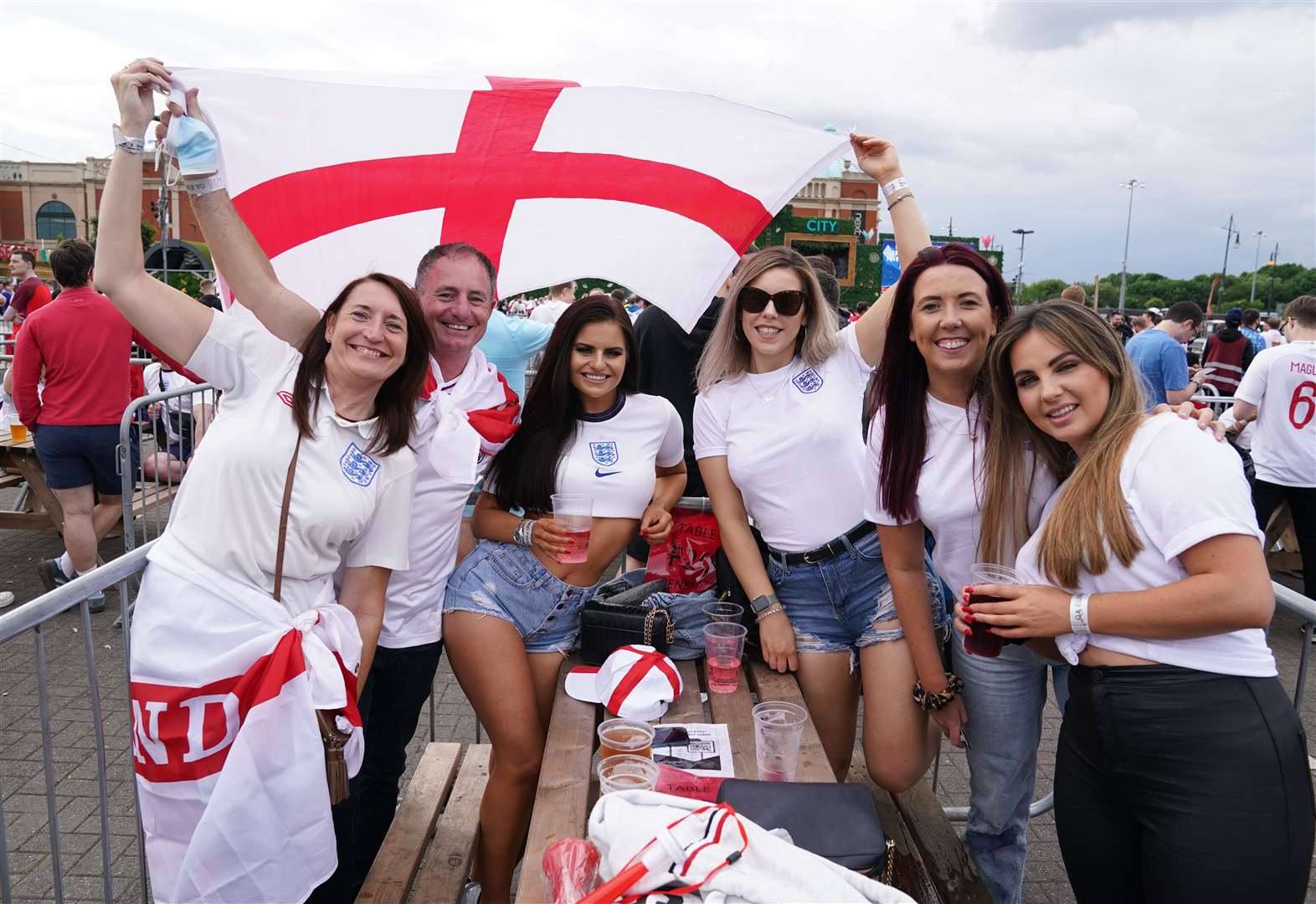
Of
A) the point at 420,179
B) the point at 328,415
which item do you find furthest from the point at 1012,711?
the point at 420,179

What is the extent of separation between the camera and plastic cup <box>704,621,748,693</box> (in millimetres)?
2910

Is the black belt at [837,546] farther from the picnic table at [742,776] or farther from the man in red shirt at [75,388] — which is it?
the man in red shirt at [75,388]

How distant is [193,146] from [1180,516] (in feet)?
9.15

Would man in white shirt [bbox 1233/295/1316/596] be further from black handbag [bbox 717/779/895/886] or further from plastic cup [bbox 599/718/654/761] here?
plastic cup [bbox 599/718/654/761]

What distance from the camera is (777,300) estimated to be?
315 cm

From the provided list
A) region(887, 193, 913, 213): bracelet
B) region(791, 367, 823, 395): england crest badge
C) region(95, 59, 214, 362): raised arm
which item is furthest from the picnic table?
region(887, 193, 913, 213): bracelet

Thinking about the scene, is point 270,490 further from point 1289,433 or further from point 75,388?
point 1289,433

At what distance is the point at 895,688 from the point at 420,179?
2675 mm

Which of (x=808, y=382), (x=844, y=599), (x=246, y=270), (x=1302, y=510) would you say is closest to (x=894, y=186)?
(x=808, y=382)

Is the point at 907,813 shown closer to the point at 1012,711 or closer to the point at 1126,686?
the point at 1012,711

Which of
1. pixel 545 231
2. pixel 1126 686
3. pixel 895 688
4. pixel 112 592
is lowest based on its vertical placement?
pixel 112 592

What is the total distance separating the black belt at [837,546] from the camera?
3.06 meters

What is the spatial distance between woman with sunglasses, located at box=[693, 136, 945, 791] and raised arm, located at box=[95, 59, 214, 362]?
1723 millimetres

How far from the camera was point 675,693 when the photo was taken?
2.72 m
